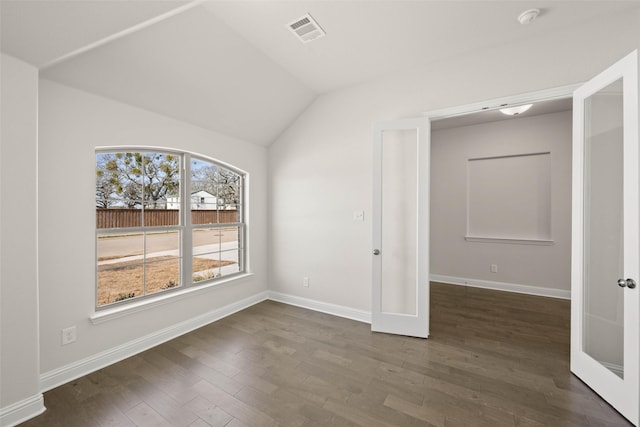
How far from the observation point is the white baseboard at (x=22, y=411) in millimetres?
1652

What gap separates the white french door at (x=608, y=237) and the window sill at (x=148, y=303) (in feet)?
12.0

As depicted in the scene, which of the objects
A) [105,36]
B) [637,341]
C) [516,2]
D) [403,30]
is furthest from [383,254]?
[105,36]

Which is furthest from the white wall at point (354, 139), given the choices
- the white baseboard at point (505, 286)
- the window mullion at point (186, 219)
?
the white baseboard at point (505, 286)

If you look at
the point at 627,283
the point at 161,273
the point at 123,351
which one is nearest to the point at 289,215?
the point at 161,273

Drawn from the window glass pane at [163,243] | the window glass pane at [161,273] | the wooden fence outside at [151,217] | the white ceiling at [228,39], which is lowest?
the window glass pane at [161,273]

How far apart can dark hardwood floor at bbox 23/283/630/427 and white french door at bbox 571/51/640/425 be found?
23 centimetres

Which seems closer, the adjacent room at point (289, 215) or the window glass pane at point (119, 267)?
the adjacent room at point (289, 215)

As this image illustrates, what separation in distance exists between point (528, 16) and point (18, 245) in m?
4.14

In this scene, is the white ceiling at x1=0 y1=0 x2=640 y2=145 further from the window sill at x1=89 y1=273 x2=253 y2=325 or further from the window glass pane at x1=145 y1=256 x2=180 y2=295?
the window sill at x1=89 y1=273 x2=253 y2=325

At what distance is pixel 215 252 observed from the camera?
3547 mm

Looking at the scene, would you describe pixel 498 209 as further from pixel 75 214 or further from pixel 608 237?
pixel 75 214

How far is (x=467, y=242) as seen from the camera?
4871mm

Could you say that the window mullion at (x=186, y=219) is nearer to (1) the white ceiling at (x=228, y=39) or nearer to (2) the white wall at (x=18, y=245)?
(1) the white ceiling at (x=228, y=39)

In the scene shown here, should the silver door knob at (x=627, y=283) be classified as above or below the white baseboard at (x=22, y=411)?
above
